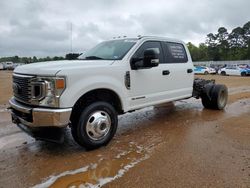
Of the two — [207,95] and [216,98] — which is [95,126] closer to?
[207,95]

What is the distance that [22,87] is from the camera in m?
4.57

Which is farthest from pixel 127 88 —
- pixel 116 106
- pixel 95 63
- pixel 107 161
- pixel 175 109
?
pixel 175 109

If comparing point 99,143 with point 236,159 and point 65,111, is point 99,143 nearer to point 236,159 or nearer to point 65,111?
point 65,111

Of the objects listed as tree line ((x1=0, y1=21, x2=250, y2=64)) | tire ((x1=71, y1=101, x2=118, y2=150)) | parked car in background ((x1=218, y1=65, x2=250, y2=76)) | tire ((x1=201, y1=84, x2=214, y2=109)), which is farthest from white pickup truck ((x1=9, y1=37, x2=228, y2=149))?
tree line ((x1=0, y1=21, x2=250, y2=64))

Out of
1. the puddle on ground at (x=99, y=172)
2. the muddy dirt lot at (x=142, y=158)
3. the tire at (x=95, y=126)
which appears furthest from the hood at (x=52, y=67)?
the puddle on ground at (x=99, y=172)

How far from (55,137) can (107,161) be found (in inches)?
34.9

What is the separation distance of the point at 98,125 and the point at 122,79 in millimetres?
1002

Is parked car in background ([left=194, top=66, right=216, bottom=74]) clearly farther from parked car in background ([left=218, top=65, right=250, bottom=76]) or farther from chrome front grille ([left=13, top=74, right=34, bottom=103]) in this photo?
chrome front grille ([left=13, top=74, right=34, bottom=103])

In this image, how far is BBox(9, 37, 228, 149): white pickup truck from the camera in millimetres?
4148

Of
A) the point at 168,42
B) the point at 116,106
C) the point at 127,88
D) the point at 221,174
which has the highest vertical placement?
the point at 168,42

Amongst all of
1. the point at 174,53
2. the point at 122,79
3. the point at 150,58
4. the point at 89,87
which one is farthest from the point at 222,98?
the point at 89,87

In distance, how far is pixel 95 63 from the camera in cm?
481

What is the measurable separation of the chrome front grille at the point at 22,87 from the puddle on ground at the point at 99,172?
4.62ft

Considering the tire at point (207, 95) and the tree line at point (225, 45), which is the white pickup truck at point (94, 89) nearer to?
the tire at point (207, 95)
